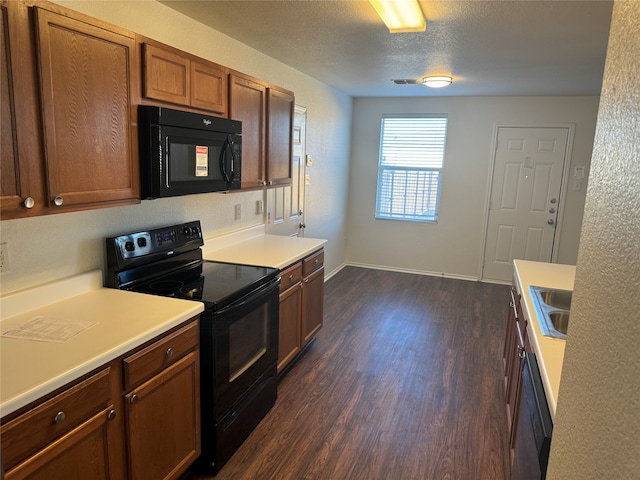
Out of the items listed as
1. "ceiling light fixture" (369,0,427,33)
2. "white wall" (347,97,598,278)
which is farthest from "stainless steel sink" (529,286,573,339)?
"white wall" (347,97,598,278)

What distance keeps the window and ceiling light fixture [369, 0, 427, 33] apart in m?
3.29

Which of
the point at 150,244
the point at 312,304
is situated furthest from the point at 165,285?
the point at 312,304

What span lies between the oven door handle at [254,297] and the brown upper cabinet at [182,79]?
101 centimetres

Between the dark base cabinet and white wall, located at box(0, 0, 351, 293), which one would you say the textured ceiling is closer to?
white wall, located at box(0, 0, 351, 293)

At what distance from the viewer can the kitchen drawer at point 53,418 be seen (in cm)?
123

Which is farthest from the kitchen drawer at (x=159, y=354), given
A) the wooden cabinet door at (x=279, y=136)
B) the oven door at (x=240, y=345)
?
the wooden cabinet door at (x=279, y=136)

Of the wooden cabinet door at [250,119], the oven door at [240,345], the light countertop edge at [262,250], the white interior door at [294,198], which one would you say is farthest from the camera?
the white interior door at [294,198]

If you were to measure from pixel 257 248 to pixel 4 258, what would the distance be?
67.1 inches

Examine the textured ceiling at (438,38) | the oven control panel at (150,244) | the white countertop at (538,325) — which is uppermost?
the textured ceiling at (438,38)

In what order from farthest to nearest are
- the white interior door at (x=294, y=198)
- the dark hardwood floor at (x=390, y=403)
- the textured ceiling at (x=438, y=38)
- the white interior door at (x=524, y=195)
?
the white interior door at (x=524, y=195), the white interior door at (x=294, y=198), the textured ceiling at (x=438, y=38), the dark hardwood floor at (x=390, y=403)

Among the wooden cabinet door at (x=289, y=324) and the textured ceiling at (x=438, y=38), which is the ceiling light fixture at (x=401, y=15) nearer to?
the textured ceiling at (x=438, y=38)

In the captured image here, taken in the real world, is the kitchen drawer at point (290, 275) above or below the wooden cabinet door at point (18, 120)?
below

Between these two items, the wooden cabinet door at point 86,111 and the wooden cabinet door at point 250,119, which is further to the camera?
the wooden cabinet door at point 250,119

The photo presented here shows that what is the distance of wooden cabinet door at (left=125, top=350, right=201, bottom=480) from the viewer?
171 centimetres
